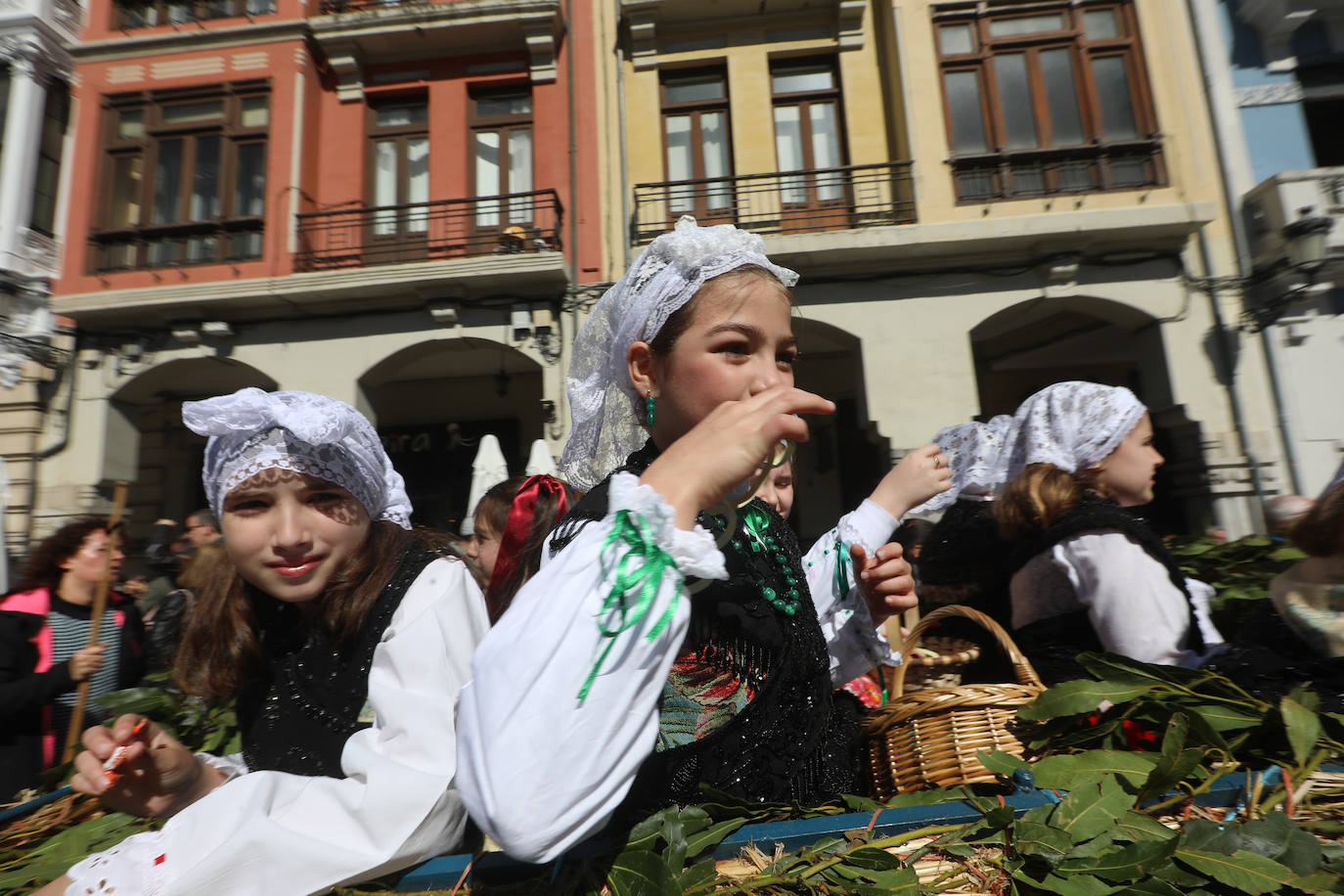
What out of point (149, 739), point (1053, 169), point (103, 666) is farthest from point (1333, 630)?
point (1053, 169)

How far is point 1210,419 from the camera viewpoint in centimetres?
846

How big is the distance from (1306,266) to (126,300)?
13472 millimetres

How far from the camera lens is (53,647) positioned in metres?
3.61

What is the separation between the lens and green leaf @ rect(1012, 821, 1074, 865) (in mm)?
969

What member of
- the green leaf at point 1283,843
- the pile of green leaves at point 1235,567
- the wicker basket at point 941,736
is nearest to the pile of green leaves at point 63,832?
the wicker basket at point 941,736

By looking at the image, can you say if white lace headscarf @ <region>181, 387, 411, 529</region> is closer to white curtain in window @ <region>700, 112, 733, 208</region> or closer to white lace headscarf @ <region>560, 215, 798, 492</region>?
white lace headscarf @ <region>560, 215, 798, 492</region>

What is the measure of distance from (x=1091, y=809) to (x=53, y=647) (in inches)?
174

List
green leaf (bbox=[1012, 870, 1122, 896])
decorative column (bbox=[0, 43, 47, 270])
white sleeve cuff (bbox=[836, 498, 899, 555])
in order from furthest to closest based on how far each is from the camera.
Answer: decorative column (bbox=[0, 43, 47, 270]) → white sleeve cuff (bbox=[836, 498, 899, 555]) → green leaf (bbox=[1012, 870, 1122, 896])

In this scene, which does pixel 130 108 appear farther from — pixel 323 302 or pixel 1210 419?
pixel 1210 419

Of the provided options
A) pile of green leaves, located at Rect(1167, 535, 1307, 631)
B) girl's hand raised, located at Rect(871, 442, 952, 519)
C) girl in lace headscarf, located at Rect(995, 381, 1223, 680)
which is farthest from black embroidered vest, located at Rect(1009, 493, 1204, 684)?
girl's hand raised, located at Rect(871, 442, 952, 519)

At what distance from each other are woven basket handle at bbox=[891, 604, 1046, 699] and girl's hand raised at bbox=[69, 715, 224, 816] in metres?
1.52

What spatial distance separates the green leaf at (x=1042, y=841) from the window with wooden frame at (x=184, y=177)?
1099 centimetres

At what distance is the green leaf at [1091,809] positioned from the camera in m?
1.02

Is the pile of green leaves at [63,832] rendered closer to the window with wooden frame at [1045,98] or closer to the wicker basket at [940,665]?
the wicker basket at [940,665]
